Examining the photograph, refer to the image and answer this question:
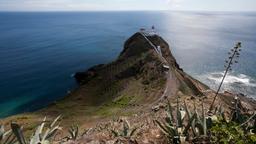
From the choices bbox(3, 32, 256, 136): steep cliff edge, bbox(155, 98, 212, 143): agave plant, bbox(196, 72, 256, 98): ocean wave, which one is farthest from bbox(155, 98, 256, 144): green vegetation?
bbox(196, 72, 256, 98): ocean wave

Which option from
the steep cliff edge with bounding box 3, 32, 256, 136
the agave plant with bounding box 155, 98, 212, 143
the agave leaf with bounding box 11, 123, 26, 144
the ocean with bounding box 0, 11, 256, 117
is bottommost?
the ocean with bounding box 0, 11, 256, 117

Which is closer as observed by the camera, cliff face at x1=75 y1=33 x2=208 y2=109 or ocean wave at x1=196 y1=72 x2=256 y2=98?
cliff face at x1=75 y1=33 x2=208 y2=109

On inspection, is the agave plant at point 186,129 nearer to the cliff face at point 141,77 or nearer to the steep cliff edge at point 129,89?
the steep cliff edge at point 129,89

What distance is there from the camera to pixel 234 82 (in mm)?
98438

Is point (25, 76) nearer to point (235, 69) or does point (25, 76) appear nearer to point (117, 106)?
point (117, 106)

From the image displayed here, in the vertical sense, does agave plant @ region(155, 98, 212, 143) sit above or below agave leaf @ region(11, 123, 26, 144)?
below

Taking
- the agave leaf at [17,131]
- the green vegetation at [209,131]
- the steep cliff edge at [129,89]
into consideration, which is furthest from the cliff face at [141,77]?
the agave leaf at [17,131]

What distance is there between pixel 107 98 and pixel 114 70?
56.9ft

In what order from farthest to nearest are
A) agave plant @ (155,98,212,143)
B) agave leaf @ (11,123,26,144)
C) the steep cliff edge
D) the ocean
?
1. the ocean
2. the steep cliff edge
3. agave plant @ (155,98,212,143)
4. agave leaf @ (11,123,26,144)

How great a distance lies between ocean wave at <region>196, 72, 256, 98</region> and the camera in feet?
297

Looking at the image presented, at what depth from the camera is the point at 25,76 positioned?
101375 millimetres

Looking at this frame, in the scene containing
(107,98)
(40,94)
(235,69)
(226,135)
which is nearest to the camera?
(226,135)

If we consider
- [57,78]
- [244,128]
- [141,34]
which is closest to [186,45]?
[141,34]

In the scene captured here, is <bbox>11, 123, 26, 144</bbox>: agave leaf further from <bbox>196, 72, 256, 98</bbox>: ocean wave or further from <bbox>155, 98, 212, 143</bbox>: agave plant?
<bbox>196, 72, 256, 98</bbox>: ocean wave
